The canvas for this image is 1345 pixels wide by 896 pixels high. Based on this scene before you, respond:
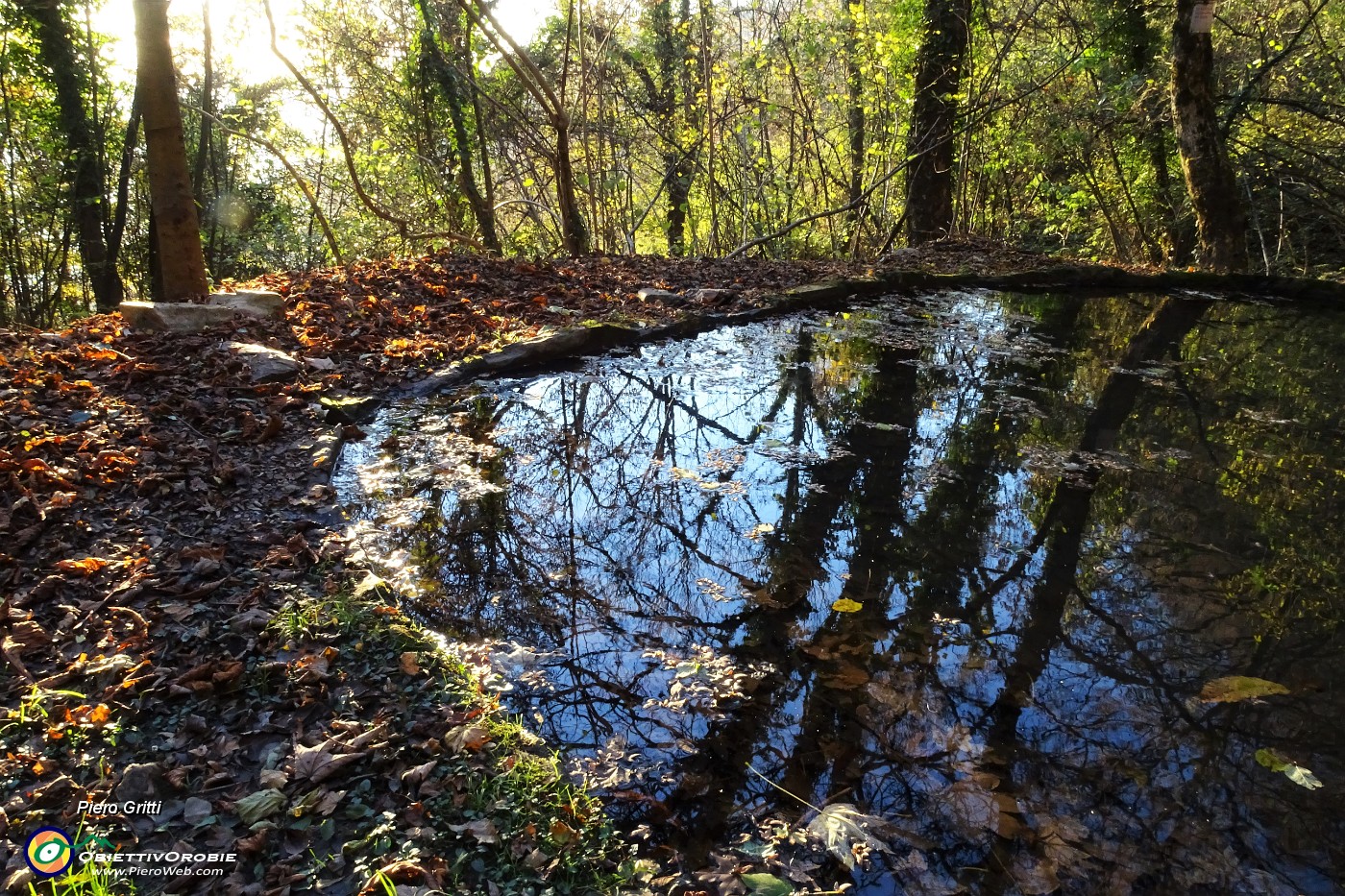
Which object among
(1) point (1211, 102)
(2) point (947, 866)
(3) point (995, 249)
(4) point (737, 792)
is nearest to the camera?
(2) point (947, 866)

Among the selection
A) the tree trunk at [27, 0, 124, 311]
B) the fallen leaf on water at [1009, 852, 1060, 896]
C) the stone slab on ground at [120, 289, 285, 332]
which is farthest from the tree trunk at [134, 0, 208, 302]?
the fallen leaf on water at [1009, 852, 1060, 896]

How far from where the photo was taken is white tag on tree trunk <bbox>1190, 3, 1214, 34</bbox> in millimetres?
7633

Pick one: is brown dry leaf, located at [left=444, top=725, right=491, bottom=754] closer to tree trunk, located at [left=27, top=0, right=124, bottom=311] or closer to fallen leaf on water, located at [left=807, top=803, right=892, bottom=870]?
fallen leaf on water, located at [left=807, top=803, right=892, bottom=870]

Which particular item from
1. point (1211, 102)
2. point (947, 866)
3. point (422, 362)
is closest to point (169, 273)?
point (422, 362)

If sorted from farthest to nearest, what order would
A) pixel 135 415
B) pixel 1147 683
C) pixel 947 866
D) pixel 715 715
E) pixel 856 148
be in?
pixel 856 148
pixel 135 415
pixel 1147 683
pixel 715 715
pixel 947 866

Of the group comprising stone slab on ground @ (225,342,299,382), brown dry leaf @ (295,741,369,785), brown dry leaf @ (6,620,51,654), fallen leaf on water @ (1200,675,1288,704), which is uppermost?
stone slab on ground @ (225,342,299,382)

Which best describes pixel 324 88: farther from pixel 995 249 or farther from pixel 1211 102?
pixel 1211 102

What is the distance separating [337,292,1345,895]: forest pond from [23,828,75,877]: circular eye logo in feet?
3.62

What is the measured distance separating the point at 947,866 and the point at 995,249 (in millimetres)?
9485

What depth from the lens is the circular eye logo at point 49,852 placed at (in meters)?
1.49

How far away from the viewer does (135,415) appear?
3.59 meters

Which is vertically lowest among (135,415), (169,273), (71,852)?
(71,852)

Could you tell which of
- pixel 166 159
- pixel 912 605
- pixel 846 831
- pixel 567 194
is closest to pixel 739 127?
pixel 567 194

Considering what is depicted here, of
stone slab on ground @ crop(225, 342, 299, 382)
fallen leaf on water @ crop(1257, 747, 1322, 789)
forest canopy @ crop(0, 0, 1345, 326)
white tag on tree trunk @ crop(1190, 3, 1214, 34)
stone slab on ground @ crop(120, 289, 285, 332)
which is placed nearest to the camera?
fallen leaf on water @ crop(1257, 747, 1322, 789)
